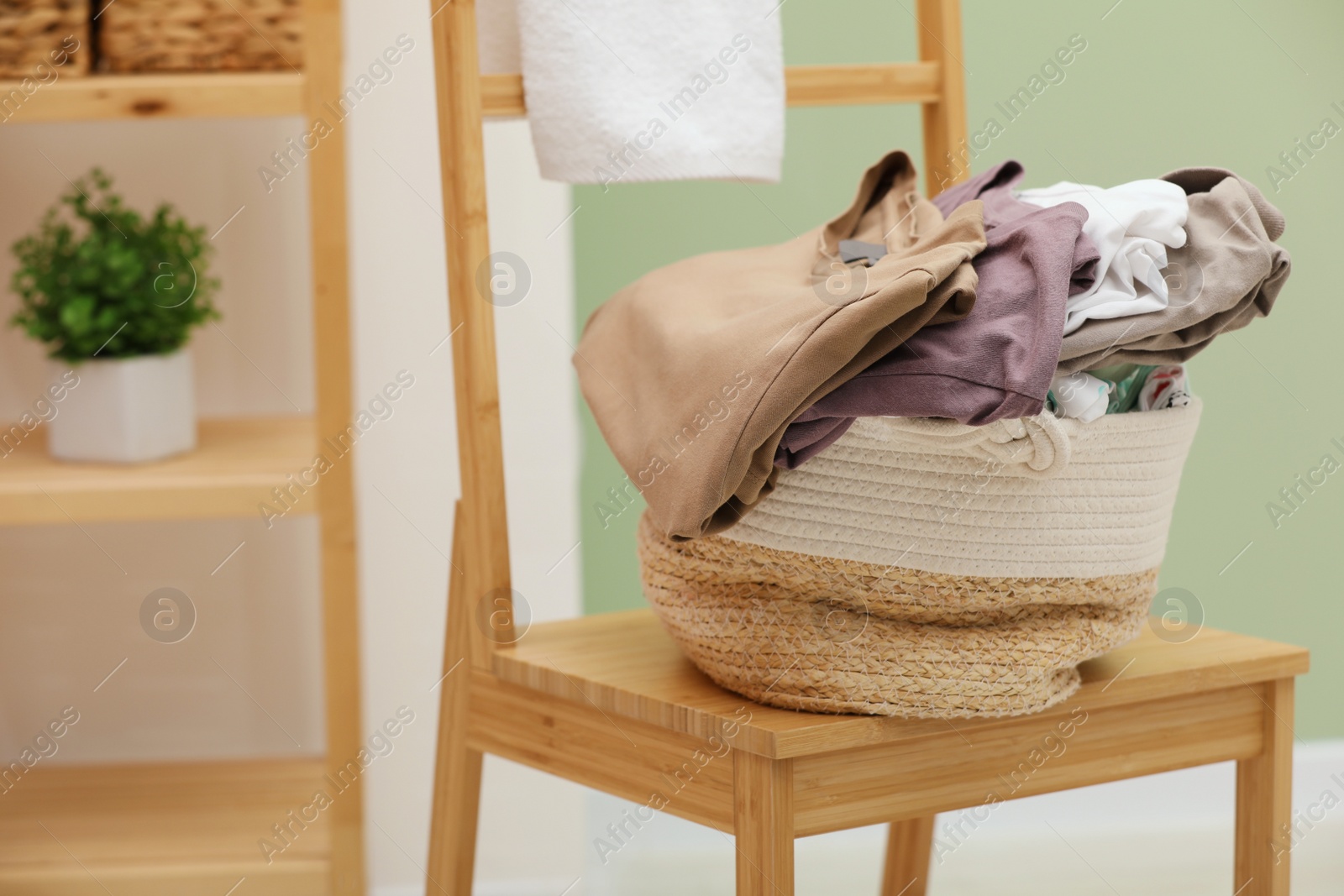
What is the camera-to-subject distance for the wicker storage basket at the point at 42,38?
874mm

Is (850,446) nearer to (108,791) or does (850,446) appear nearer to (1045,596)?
(1045,596)

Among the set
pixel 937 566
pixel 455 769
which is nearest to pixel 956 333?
pixel 937 566

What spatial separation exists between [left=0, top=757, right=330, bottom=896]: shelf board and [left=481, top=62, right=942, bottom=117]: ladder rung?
0.60 m

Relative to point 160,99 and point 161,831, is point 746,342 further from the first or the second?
point 161,831

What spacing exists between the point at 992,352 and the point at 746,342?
0.37 feet

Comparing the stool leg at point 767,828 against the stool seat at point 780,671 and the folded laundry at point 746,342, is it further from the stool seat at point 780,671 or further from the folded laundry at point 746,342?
the folded laundry at point 746,342

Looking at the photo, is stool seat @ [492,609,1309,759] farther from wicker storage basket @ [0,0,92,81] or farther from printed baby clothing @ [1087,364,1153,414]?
wicker storage basket @ [0,0,92,81]

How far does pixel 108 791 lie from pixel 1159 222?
3.17 feet

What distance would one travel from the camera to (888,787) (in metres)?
0.64

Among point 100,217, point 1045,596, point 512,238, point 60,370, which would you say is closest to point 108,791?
point 60,370

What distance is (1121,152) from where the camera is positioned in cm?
128

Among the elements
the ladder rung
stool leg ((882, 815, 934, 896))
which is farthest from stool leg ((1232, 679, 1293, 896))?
the ladder rung

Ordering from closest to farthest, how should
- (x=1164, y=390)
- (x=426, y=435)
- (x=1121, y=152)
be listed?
(x=1164, y=390)
(x=426, y=435)
(x=1121, y=152)

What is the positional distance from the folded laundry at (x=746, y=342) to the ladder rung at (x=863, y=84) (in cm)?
17
